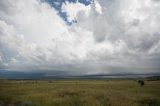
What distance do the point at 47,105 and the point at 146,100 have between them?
42.5 feet

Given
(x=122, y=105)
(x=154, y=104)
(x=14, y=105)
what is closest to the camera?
(x=122, y=105)

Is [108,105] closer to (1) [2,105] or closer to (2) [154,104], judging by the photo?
(2) [154,104]

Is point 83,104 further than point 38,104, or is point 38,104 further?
point 38,104

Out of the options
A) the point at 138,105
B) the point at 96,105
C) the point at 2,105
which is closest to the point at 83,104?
the point at 96,105

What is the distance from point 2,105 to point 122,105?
15.3 metres

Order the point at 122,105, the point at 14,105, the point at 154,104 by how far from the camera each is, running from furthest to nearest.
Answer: the point at 14,105 < the point at 154,104 < the point at 122,105

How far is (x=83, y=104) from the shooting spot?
2777cm

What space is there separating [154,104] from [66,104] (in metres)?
10.5

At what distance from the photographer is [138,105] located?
27.0 metres

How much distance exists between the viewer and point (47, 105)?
95.2 feet

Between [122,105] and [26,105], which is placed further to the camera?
[26,105]

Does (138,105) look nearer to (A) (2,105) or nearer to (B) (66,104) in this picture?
(B) (66,104)

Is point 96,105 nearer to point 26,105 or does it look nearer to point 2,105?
point 26,105

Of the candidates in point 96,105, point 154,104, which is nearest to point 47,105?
point 96,105
